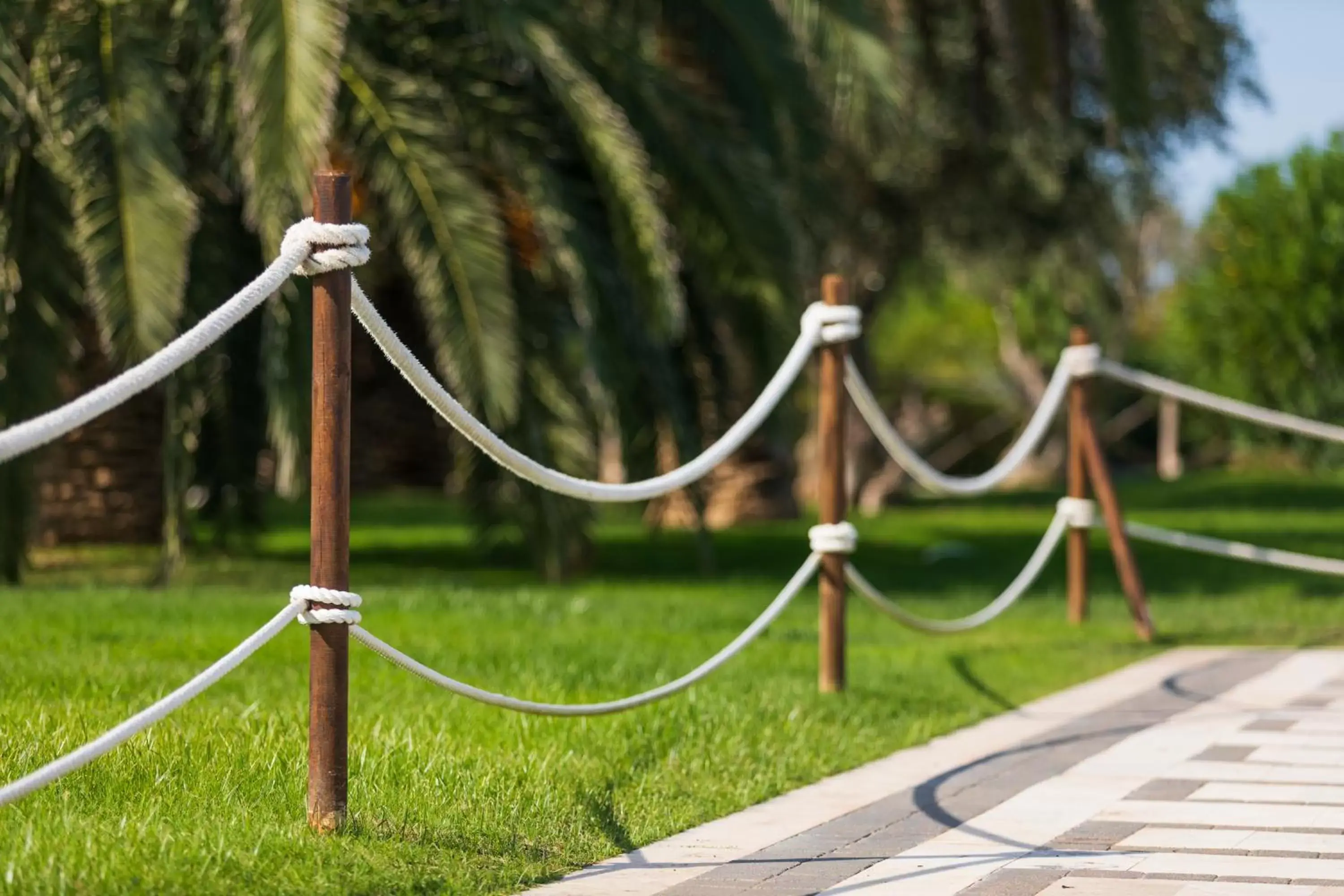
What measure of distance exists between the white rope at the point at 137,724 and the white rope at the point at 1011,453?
11.1 ft

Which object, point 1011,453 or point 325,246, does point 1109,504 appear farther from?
point 325,246

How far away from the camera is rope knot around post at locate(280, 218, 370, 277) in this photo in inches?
161

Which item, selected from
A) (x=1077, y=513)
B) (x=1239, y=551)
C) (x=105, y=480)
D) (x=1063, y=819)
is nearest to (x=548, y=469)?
(x=1063, y=819)

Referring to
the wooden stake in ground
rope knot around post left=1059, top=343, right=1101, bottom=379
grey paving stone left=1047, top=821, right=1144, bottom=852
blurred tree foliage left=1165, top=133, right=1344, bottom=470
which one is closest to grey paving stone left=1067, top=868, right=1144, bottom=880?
grey paving stone left=1047, top=821, right=1144, bottom=852

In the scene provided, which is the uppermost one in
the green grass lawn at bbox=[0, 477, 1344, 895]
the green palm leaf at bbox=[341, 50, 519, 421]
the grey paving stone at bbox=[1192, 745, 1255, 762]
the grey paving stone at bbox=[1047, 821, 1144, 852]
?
the green palm leaf at bbox=[341, 50, 519, 421]

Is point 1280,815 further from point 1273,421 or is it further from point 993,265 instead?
point 993,265

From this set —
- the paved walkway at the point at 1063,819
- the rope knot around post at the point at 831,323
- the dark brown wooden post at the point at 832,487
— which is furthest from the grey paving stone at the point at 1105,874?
the rope knot around post at the point at 831,323

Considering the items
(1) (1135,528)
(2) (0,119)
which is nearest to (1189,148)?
(1) (1135,528)

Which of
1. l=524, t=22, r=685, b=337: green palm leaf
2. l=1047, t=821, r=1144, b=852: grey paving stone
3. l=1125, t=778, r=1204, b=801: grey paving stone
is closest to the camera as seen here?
l=1047, t=821, r=1144, b=852: grey paving stone

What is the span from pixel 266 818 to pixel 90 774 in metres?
0.63

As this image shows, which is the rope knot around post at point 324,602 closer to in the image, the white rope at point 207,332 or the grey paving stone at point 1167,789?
the white rope at point 207,332

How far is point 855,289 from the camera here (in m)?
20.8

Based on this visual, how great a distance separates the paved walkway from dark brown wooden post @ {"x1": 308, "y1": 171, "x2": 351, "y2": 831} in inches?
20.9

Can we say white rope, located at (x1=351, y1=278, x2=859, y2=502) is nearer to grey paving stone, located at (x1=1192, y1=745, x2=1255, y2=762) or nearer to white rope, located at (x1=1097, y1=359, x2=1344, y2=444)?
grey paving stone, located at (x1=1192, y1=745, x2=1255, y2=762)
